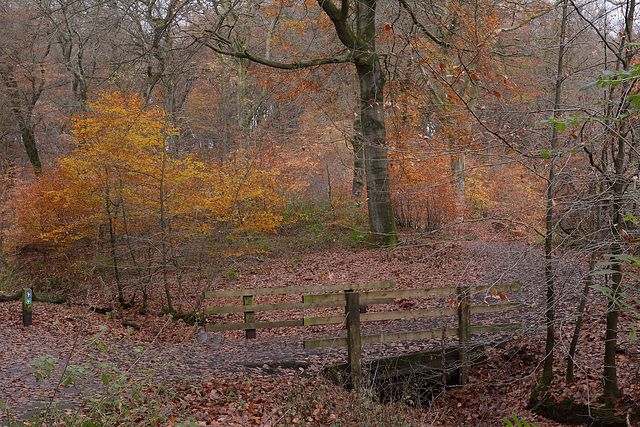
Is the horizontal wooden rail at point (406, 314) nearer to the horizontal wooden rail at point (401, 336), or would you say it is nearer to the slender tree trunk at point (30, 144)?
the horizontal wooden rail at point (401, 336)

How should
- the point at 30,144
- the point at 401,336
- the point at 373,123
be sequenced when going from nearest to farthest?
1. the point at 401,336
2. the point at 373,123
3. the point at 30,144

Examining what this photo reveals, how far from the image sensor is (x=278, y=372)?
683 cm

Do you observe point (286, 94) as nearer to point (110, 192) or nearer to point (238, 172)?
point (238, 172)

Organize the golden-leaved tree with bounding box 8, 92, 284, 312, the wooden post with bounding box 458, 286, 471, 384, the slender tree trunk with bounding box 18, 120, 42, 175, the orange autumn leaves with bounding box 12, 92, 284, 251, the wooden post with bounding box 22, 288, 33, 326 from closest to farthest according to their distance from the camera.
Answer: the wooden post with bounding box 458, 286, 471, 384, the wooden post with bounding box 22, 288, 33, 326, the golden-leaved tree with bounding box 8, 92, 284, 312, the orange autumn leaves with bounding box 12, 92, 284, 251, the slender tree trunk with bounding box 18, 120, 42, 175

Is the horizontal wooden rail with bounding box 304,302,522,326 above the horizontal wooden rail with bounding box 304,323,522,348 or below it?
above

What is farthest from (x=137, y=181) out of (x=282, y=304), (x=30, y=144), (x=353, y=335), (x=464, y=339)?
(x=30, y=144)

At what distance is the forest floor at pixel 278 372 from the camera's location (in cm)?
462

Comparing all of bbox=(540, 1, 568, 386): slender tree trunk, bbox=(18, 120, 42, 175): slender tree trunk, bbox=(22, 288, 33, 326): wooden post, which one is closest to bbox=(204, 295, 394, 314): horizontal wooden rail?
bbox=(540, 1, 568, 386): slender tree trunk

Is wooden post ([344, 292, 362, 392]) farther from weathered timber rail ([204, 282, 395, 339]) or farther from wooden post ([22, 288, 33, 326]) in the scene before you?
wooden post ([22, 288, 33, 326])

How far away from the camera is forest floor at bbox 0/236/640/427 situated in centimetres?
462

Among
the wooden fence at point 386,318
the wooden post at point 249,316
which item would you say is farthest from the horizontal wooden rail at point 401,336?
the wooden post at point 249,316

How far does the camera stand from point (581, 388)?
557cm

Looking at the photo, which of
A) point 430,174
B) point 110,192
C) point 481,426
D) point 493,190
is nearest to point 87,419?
point 481,426

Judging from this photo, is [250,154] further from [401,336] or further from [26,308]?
[401,336]
